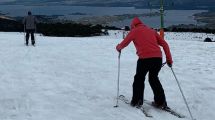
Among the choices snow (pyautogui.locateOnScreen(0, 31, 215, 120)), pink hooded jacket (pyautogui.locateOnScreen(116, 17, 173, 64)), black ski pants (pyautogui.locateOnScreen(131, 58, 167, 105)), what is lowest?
snow (pyautogui.locateOnScreen(0, 31, 215, 120))

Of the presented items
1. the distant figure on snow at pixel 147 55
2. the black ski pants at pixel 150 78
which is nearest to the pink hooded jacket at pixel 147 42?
the distant figure on snow at pixel 147 55

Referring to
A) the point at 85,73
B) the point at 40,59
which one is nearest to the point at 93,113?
the point at 85,73

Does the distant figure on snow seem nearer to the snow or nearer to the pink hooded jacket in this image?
the pink hooded jacket

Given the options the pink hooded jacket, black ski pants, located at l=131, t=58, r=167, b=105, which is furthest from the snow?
the pink hooded jacket

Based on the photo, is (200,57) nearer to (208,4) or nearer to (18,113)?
(18,113)

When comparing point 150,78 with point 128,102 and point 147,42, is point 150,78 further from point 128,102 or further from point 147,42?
point 128,102

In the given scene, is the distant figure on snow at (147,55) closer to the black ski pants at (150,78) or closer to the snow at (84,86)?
the black ski pants at (150,78)

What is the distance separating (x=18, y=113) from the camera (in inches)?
401

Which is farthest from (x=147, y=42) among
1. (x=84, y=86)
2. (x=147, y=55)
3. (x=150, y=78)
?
(x=84, y=86)

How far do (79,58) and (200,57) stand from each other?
5.02 metres

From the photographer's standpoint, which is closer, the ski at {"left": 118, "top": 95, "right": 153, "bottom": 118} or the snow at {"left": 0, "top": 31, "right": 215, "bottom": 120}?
the ski at {"left": 118, "top": 95, "right": 153, "bottom": 118}

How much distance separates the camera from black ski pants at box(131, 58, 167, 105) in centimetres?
1056

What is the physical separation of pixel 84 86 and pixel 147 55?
3431 millimetres

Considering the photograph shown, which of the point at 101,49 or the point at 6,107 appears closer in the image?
the point at 6,107
